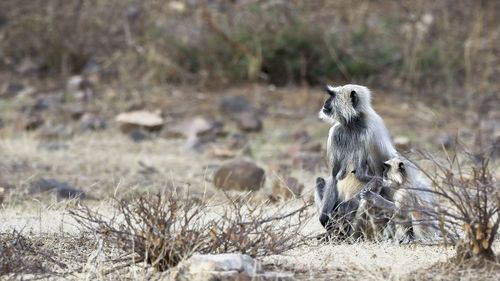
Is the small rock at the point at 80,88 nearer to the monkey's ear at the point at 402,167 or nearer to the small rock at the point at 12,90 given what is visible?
the small rock at the point at 12,90

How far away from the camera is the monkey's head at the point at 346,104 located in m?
6.11

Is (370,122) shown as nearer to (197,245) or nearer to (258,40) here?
(197,245)

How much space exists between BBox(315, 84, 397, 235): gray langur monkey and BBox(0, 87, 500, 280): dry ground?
0.26 meters

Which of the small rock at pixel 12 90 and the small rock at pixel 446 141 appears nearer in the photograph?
the small rock at pixel 446 141

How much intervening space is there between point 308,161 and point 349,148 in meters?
3.07

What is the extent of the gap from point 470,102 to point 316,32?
2.25 meters

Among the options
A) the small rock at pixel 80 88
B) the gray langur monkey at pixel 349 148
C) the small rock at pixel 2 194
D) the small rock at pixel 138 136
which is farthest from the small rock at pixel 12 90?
the gray langur monkey at pixel 349 148

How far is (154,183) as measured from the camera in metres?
8.37

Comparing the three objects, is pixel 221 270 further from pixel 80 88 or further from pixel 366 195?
pixel 80 88

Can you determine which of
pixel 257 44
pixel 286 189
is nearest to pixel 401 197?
pixel 286 189

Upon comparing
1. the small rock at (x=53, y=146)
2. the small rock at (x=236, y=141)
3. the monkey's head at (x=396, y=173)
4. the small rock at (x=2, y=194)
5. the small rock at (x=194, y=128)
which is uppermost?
the monkey's head at (x=396, y=173)

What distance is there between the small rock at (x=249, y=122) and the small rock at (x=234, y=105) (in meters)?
0.34

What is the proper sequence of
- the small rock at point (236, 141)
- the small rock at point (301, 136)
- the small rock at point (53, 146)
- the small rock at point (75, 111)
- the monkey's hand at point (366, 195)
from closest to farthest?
the monkey's hand at point (366, 195) → the small rock at point (53, 146) → the small rock at point (236, 141) → the small rock at point (301, 136) → the small rock at point (75, 111)

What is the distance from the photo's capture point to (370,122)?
6.14 meters
